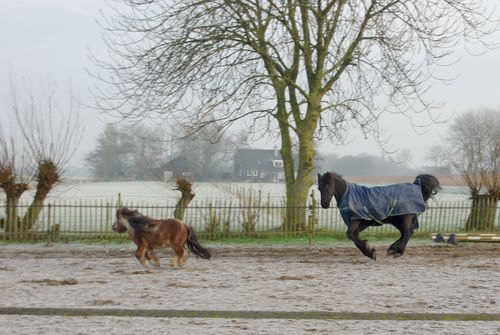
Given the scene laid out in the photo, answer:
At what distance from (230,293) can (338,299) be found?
166 centimetres

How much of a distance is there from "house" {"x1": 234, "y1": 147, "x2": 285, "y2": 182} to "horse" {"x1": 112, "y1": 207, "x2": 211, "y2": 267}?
10.2 meters

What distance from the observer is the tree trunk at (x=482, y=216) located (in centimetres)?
1903

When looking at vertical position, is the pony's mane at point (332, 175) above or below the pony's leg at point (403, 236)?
above

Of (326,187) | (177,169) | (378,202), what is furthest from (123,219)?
(177,169)

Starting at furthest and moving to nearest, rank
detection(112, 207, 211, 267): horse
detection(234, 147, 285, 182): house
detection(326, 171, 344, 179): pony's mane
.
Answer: detection(234, 147, 285, 182): house < detection(326, 171, 344, 179): pony's mane < detection(112, 207, 211, 267): horse

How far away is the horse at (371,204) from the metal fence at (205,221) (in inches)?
178

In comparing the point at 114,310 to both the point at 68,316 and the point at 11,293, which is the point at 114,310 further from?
the point at 11,293

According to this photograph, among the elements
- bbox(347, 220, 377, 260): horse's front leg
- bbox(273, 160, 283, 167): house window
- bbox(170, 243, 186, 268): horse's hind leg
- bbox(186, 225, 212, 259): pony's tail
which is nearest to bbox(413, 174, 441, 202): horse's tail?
bbox(347, 220, 377, 260): horse's front leg

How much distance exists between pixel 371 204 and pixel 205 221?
723 centimetres

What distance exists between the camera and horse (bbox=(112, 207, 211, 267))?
10.7 meters

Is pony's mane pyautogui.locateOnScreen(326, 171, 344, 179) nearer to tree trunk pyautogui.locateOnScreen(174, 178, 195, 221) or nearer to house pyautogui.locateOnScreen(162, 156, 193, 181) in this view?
tree trunk pyautogui.locateOnScreen(174, 178, 195, 221)

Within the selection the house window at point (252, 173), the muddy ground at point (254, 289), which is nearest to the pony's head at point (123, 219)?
the muddy ground at point (254, 289)

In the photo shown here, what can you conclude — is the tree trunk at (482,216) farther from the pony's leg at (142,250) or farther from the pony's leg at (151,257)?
the pony's leg at (142,250)

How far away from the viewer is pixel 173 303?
788cm
